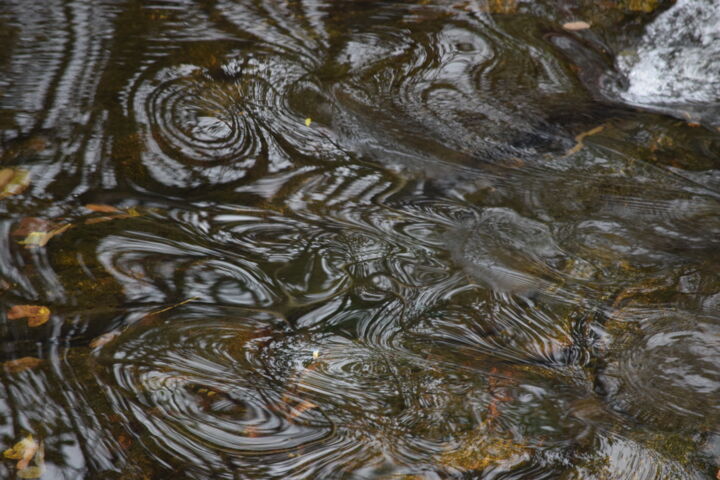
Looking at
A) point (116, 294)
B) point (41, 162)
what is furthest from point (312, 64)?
point (116, 294)

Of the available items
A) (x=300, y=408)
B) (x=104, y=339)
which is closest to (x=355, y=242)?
(x=300, y=408)

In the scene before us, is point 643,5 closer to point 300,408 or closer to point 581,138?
point 581,138

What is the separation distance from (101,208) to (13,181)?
0.48 metres

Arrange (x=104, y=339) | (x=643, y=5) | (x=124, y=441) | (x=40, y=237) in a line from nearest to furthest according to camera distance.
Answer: (x=124, y=441)
(x=104, y=339)
(x=40, y=237)
(x=643, y=5)

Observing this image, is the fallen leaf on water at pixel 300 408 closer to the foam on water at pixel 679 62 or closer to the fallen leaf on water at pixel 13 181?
the fallen leaf on water at pixel 13 181

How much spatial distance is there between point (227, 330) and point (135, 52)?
222 centimetres

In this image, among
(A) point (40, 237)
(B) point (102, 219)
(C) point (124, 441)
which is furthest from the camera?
(B) point (102, 219)

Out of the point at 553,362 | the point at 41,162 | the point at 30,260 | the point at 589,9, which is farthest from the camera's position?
the point at 589,9

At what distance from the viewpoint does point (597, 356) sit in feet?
7.85

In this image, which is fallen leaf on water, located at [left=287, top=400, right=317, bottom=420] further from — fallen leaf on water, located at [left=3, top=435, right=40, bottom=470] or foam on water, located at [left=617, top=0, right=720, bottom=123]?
foam on water, located at [left=617, top=0, right=720, bottom=123]

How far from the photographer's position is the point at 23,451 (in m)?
1.98

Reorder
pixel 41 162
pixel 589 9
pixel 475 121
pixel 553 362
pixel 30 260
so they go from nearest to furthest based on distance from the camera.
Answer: pixel 553 362, pixel 30 260, pixel 41 162, pixel 475 121, pixel 589 9

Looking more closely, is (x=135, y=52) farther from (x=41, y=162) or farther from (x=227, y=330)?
(x=227, y=330)

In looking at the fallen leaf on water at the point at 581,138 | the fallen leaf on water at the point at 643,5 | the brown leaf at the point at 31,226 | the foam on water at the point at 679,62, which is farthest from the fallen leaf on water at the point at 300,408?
the fallen leaf on water at the point at 643,5
